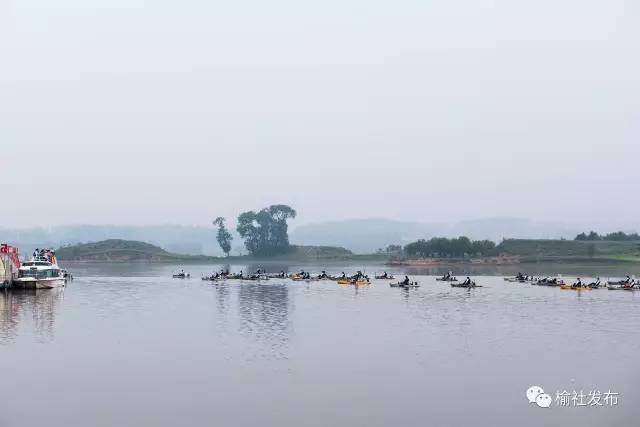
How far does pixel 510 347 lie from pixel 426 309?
28696 mm

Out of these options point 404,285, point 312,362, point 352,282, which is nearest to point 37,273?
point 352,282

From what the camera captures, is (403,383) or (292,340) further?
(292,340)

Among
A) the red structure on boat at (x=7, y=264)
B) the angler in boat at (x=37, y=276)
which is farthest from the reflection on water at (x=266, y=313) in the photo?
the red structure on boat at (x=7, y=264)

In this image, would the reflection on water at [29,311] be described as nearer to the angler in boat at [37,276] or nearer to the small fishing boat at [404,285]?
the angler in boat at [37,276]

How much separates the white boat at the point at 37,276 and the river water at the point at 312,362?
1351cm

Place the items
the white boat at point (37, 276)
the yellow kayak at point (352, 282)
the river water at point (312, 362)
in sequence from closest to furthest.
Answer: the river water at point (312, 362)
the white boat at point (37, 276)
the yellow kayak at point (352, 282)

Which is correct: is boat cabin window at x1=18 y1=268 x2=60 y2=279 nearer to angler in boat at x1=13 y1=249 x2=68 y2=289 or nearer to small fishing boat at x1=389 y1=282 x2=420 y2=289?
angler in boat at x1=13 y1=249 x2=68 y2=289

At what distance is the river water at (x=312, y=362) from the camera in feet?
116

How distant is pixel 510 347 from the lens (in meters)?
54.4

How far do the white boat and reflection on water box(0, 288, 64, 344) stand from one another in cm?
88

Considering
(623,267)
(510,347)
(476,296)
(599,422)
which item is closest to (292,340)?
(510,347)

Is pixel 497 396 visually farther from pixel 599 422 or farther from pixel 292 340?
pixel 292 340

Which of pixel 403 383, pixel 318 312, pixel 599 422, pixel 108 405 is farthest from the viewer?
pixel 318 312

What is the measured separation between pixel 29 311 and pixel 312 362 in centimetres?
4340
